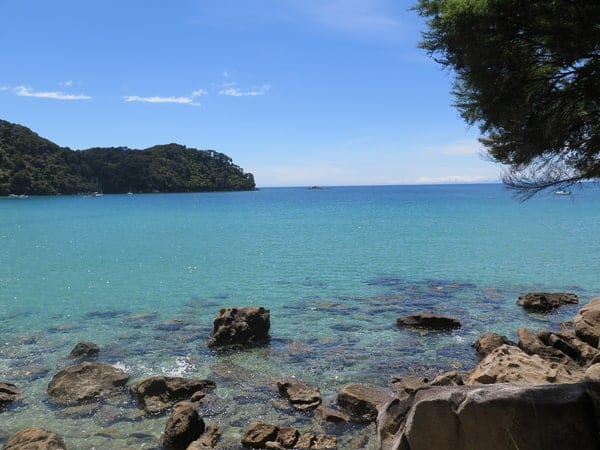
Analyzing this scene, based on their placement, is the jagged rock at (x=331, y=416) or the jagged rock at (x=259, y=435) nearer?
the jagged rock at (x=259, y=435)

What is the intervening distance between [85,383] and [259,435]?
16.8ft

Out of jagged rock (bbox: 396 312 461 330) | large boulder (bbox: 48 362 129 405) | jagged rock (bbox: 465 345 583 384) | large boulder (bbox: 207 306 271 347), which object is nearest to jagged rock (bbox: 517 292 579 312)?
jagged rock (bbox: 396 312 461 330)

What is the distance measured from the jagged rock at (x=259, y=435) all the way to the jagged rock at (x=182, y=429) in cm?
90

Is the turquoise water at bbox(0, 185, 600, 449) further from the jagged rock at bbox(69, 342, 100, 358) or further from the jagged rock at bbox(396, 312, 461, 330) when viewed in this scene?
the jagged rock at bbox(396, 312, 461, 330)

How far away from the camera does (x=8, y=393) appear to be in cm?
1144

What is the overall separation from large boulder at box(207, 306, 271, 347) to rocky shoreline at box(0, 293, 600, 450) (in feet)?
0.11

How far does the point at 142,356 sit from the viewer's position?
14555mm

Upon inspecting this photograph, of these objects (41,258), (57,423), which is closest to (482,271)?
(57,423)

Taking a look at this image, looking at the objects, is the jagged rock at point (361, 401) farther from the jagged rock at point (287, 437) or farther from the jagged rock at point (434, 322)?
the jagged rock at point (434, 322)

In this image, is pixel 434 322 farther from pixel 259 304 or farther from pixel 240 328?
pixel 259 304

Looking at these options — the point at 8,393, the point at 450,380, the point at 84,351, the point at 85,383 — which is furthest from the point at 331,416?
the point at 84,351

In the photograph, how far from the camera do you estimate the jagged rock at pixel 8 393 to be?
11078mm

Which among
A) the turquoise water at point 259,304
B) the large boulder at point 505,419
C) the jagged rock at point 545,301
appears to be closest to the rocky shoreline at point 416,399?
the large boulder at point 505,419

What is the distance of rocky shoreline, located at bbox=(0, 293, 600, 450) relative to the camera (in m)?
5.23
